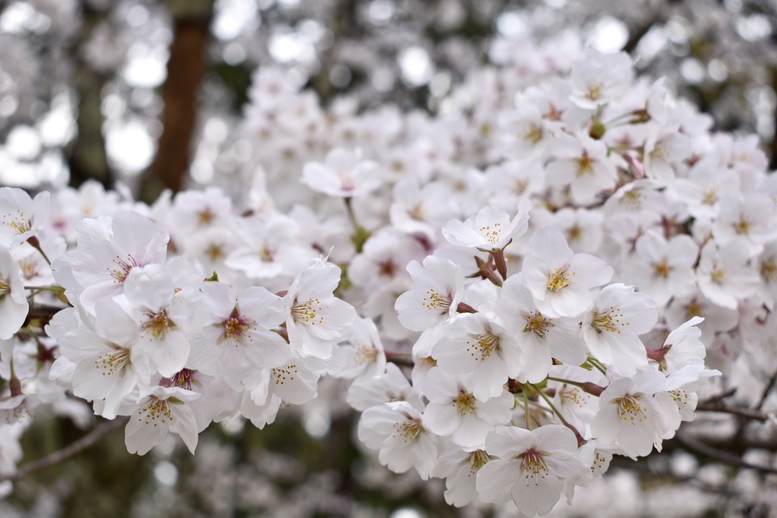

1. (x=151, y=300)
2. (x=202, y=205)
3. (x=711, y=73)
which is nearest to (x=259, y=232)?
(x=202, y=205)

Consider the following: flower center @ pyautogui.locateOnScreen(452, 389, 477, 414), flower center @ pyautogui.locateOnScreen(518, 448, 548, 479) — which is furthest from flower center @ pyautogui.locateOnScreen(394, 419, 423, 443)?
flower center @ pyautogui.locateOnScreen(518, 448, 548, 479)

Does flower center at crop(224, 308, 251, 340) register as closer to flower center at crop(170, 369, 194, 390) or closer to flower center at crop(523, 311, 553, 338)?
flower center at crop(170, 369, 194, 390)

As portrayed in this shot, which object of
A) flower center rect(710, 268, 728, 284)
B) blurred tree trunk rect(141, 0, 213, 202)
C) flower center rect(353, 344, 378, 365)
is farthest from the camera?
blurred tree trunk rect(141, 0, 213, 202)

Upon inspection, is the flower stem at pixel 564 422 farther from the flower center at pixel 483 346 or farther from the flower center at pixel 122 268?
the flower center at pixel 122 268

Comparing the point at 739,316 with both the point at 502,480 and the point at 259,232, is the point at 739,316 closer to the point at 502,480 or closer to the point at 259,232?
the point at 502,480

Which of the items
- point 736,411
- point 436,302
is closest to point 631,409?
point 436,302

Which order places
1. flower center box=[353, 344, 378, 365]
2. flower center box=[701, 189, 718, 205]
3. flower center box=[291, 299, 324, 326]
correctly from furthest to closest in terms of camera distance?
flower center box=[701, 189, 718, 205] < flower center box=[353, 344, 378, 365] < flower center box=[291, 299, 324, 326]

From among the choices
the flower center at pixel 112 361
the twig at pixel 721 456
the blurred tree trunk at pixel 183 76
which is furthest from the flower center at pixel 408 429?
the blurred tree trunk at pixel 183 76
